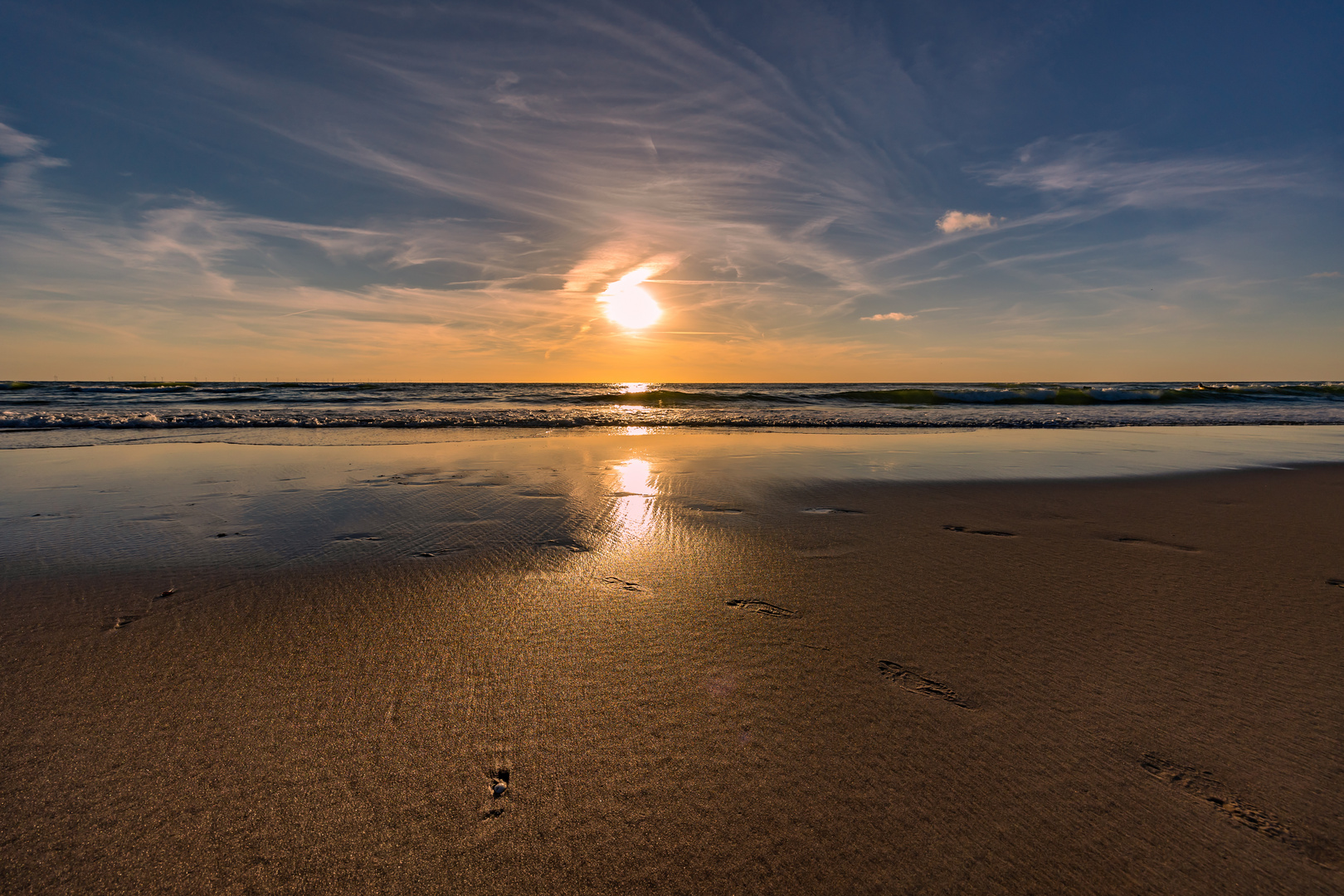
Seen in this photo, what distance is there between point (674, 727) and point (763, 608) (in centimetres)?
115

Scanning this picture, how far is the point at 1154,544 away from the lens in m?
4.28

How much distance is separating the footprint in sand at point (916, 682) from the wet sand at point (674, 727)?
15mm

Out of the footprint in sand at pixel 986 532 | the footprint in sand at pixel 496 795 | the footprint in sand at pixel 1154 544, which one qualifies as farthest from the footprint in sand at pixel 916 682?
the footprint in sand at pixel 1154 544

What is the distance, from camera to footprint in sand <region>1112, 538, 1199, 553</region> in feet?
13.6

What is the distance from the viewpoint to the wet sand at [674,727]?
4.89 ft

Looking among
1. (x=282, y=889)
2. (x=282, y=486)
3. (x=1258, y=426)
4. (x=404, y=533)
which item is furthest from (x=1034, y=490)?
(x=1258, y=426)

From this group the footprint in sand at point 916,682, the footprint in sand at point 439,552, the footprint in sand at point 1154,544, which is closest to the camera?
the footprint in sand at point 916,682

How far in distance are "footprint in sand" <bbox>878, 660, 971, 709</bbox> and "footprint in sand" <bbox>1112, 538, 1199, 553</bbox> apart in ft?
10.1

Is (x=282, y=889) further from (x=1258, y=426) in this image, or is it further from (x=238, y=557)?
(x=1258, y=426)

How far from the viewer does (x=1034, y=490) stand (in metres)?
6.34

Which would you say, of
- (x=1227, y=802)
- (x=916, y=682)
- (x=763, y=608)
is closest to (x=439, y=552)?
(x=763, y=608)

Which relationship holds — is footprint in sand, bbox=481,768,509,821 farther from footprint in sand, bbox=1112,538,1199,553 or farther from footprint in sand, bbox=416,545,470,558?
footprint in sand, bbox=1112,538,1199,553

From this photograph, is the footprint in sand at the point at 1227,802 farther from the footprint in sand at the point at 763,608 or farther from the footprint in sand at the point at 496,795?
the footprint in sand at the point at 496,795

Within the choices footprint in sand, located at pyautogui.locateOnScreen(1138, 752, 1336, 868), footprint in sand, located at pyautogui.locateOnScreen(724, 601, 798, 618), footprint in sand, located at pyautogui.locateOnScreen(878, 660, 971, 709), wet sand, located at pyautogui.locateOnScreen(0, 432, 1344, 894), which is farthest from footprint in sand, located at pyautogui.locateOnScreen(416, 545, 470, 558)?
footprint in sand, located at pyautogui.locateOnScreen(1138, 752, 1336, 868)
